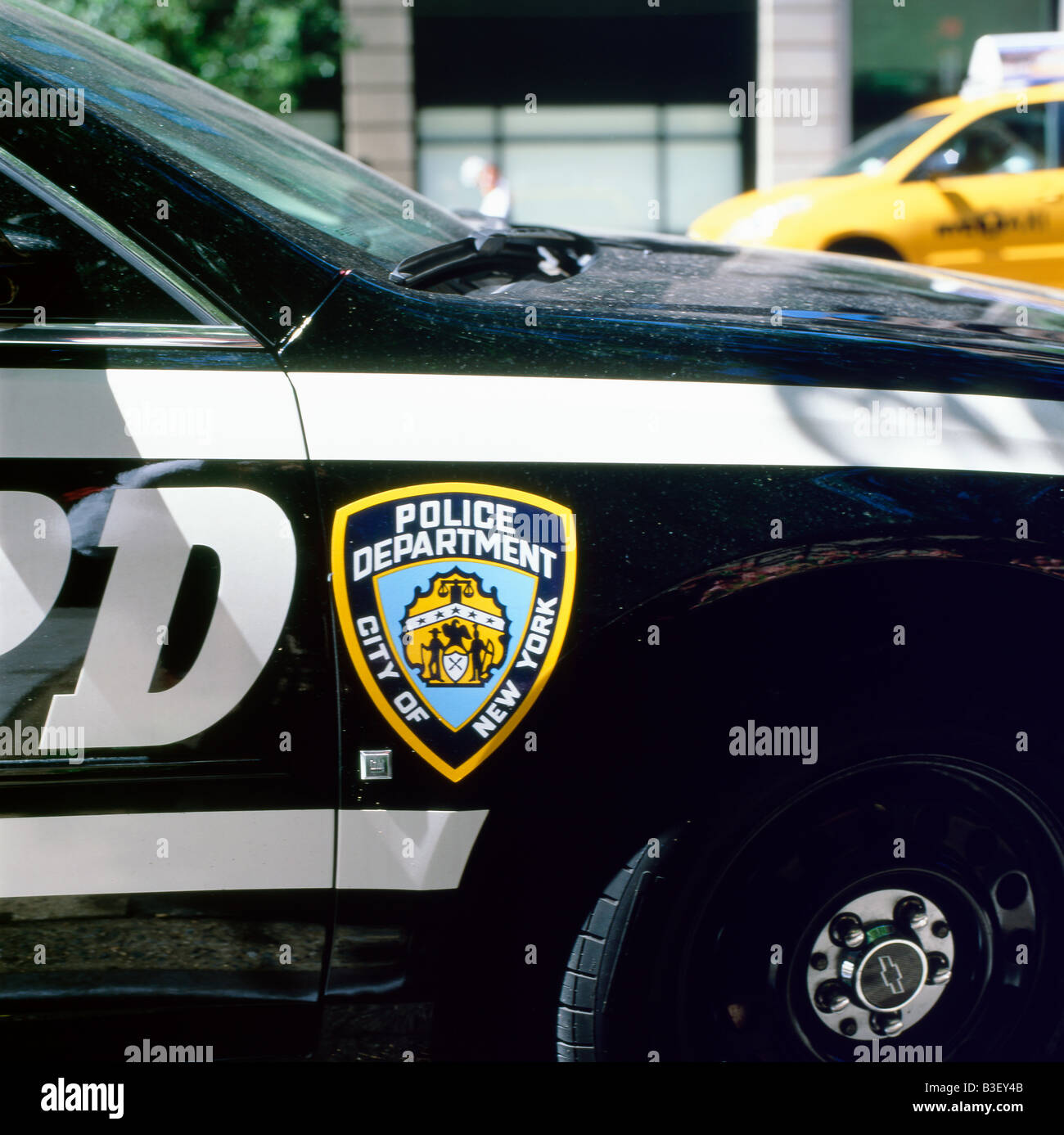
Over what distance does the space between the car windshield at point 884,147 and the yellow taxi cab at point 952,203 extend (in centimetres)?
2

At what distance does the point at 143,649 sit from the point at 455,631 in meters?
0.39

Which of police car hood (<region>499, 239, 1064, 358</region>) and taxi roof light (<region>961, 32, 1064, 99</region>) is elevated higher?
taxi roof light (<region>961, 32, 1064, 99</region>)

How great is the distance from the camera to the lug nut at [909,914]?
1.70 meters

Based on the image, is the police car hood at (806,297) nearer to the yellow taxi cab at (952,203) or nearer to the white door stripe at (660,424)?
the white door stripe at (660,424)

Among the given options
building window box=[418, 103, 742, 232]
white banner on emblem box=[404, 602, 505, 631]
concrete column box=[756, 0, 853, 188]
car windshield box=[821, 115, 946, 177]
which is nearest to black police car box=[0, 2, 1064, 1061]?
white banner on emblem box=[404, 602, 505, 631]

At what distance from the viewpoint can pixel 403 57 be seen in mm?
12688

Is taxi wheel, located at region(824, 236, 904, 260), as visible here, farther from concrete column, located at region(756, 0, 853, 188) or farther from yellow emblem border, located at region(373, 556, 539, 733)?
yellow emblem border, located at region(373, 556, 539, 733)

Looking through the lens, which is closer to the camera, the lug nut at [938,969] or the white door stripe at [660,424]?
the white door stripe at [660,424]

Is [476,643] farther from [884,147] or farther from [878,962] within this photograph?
[884,147]

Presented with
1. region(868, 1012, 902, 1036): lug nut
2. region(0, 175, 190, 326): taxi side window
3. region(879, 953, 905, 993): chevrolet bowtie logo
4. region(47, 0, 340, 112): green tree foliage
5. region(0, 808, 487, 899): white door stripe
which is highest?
region(47, 0, 340, 112): green tree foliage

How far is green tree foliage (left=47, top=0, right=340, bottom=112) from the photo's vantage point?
357 inches

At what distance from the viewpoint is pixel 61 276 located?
5.11 feet

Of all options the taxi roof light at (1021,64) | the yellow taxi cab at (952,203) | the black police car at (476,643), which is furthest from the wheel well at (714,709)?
the taxi roof light at (1021,64)
